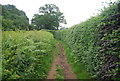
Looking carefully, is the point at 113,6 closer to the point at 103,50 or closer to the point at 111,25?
the point at 111,25

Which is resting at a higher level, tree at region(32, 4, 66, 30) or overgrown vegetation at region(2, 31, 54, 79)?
tree at region(32, 4, 66, 30)

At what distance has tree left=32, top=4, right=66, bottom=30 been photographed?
53509 mm

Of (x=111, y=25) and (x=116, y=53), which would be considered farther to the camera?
(x=111, y=25)

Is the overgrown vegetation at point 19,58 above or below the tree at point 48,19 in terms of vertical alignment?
below

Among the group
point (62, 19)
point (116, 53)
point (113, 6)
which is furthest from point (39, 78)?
point (62, 19)

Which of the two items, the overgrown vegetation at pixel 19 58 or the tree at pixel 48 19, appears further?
the tree at pixel 48 19

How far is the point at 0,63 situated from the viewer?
11.1ft

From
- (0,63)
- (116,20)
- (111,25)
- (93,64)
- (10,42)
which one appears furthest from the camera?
(93,64)

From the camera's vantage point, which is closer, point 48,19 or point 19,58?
point 19,58

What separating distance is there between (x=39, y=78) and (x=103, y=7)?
4.67 meters

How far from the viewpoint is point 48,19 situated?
53.6 m

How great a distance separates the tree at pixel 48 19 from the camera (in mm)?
53509

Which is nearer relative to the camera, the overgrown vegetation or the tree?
the overgrown vegetation

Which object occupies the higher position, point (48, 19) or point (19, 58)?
point (48, 19)
